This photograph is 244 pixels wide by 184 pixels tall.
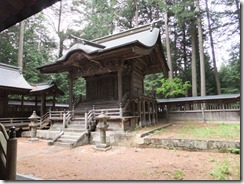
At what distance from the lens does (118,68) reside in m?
9.45

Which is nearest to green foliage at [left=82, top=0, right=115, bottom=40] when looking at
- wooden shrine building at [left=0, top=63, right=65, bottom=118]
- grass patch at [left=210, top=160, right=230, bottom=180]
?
wooden shrine building at [left=0, top=63, right=65, bottom=118]

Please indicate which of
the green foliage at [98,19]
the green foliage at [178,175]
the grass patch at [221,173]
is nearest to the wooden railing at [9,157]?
the green foliage at [178,175]

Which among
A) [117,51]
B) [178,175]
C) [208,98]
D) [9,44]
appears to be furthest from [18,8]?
[9,44]

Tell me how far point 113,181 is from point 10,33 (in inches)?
642

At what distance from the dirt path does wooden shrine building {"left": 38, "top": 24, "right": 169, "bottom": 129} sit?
3.35 meters

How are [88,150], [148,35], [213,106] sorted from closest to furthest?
[88,150] → [148,35] → [213,106]

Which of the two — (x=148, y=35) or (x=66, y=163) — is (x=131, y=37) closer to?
(x=148, y=35)

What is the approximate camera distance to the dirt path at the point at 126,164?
3.83 metres

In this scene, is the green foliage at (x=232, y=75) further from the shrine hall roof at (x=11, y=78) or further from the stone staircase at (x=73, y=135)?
the shrine hall roof at (x=11, y=78)

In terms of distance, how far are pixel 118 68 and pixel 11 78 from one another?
8.19 meters

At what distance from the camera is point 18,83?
12.9 meters

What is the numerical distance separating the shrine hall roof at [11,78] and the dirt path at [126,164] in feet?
24.4

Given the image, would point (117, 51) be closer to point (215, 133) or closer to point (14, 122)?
point (215, 133)

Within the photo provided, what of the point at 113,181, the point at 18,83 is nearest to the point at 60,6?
the point at 18,83
